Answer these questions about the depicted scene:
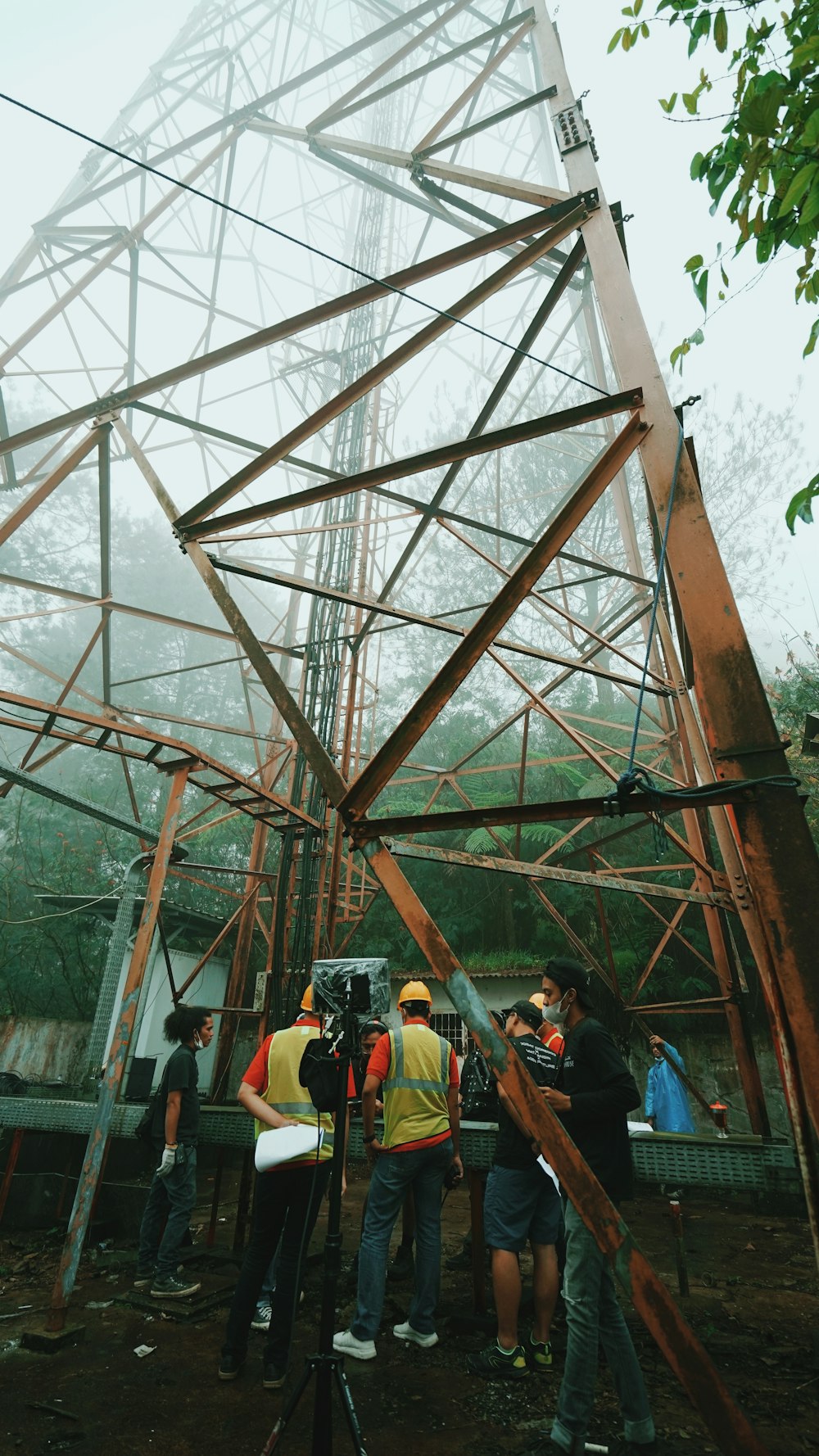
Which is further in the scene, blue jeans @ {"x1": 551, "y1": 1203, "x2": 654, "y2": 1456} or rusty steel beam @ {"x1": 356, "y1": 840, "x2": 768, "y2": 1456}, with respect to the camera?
blue jeans @ {"x1": 551, "y1": 1203, "x2": 654, "y2": 1456}

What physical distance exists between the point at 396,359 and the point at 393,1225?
531cm

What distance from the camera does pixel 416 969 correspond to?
50.8 ft

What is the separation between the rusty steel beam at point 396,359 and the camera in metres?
4.25

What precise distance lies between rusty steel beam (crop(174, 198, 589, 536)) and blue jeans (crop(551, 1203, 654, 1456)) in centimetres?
441

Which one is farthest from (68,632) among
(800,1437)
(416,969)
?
(800,1437)

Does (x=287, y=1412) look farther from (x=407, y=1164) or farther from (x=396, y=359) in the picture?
(x=396, y=359)

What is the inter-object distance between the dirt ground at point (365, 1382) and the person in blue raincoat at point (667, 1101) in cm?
246

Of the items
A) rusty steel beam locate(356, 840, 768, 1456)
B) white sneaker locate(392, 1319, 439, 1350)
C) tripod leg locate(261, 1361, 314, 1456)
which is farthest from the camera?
white sneaker locate(392, 1319, 439, 1350)

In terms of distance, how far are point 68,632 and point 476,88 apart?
111 ft

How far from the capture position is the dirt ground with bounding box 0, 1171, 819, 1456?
10.2 ft

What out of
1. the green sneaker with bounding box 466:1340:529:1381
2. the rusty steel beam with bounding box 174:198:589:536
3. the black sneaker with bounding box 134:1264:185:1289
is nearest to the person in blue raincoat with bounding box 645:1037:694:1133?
the green sneaker with bounding box 466:1340:529:1381

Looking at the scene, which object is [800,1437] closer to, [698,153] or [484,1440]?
[484,1440]

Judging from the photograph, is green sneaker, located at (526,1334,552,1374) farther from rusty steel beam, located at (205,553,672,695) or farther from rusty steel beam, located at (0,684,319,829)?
rusty steel beam, located at (0,684,319,829)

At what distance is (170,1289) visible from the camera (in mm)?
4820
